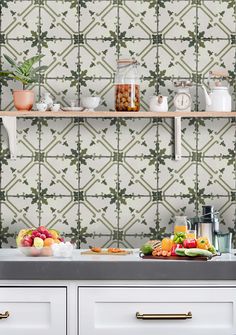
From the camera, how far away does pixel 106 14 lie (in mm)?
4145

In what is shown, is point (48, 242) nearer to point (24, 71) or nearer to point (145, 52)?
point (24, 71)

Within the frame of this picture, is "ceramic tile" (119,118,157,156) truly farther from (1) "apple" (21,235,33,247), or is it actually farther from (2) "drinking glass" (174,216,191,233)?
(1) "apple" (21,235,33,247)

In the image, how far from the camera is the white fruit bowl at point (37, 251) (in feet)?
11.8

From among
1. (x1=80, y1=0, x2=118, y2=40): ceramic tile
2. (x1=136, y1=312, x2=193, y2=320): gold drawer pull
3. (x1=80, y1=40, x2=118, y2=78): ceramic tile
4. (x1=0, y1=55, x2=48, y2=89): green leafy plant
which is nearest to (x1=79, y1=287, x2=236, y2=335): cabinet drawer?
(x1=136, y1=312, x2=193, y2=320): gold drawer pull

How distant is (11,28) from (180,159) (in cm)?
116

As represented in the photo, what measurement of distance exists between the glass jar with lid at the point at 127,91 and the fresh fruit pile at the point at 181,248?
732 mm

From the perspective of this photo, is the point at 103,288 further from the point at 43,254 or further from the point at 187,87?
the point at 187,87

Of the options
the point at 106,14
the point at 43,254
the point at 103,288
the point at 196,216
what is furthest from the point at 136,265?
the point at 106,14

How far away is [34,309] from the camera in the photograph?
3.39 meters

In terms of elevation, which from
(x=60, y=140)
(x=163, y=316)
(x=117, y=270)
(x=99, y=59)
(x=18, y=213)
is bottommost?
(x=163, y=316)

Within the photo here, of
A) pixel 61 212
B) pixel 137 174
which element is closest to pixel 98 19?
pixel 137 174

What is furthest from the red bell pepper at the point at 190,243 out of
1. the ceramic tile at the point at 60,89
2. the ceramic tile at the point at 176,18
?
the ceramic tile at the point at 176,18

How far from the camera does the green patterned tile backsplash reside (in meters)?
4.12

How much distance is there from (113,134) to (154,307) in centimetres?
111
